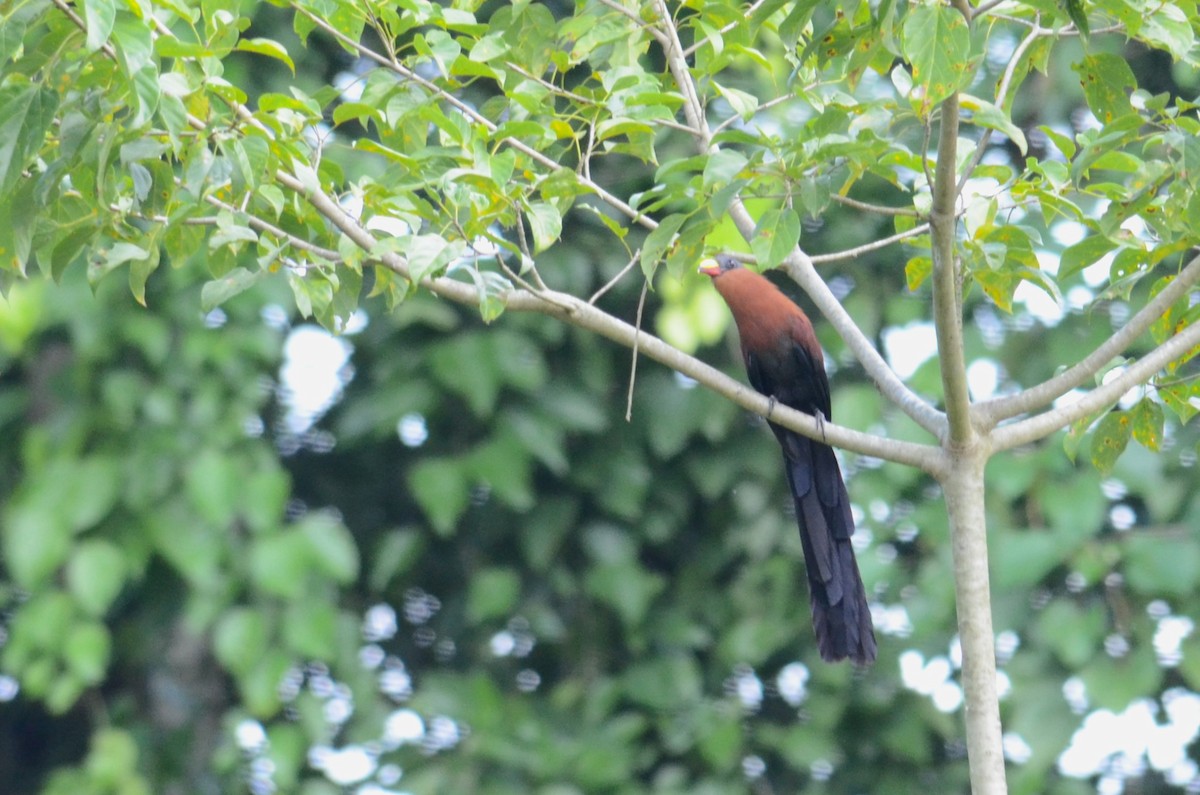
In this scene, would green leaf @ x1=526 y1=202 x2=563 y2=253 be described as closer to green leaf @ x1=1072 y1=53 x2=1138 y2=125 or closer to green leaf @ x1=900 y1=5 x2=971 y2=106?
green leaf @ x1=900 y1=5 x2=971 y2=106

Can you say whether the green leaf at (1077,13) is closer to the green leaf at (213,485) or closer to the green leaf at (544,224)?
the green leaf at (544,224)

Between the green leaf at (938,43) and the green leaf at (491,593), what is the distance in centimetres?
206

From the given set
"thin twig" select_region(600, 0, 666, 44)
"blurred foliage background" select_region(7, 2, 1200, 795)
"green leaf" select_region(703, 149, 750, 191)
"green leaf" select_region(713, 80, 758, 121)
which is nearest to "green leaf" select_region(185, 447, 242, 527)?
"blurred foliage background" select_region(7, 2, 1200, 795)

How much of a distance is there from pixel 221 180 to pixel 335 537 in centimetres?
149

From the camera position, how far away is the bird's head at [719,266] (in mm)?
3007

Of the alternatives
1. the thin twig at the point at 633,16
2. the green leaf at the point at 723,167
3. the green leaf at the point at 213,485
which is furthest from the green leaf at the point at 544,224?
the green leaf at the point at 213,485

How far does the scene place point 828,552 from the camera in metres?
2.58

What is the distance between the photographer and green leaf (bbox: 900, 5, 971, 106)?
140 centimetres

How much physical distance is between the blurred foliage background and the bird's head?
0.26 feet

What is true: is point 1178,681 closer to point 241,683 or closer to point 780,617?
point 780,617

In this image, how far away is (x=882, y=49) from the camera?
173cm

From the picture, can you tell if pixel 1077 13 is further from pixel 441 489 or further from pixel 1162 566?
pixel 441 489

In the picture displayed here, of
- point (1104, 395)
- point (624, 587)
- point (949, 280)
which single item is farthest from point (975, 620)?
point (624, 587)

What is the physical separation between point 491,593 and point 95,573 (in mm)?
872
